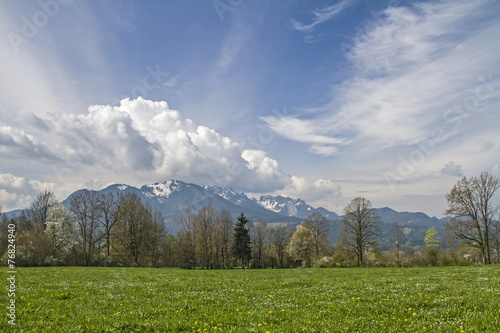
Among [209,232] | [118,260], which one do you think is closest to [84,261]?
[118,260]

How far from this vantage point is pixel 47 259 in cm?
4628

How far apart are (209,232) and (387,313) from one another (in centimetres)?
7120

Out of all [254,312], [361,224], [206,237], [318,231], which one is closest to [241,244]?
[206,237]

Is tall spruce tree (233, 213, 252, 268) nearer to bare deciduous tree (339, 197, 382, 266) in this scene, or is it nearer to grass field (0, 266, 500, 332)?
bare deciduous tree (339, 197, 382, 266)

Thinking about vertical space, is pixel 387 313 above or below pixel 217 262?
above

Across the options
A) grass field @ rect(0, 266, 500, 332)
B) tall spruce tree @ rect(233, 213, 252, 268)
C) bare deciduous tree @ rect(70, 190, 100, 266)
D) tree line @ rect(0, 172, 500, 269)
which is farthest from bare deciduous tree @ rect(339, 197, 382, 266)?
bare deciduous tree @ rect(70, 190, 100, 266)

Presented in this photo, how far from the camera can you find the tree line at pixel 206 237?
157ft

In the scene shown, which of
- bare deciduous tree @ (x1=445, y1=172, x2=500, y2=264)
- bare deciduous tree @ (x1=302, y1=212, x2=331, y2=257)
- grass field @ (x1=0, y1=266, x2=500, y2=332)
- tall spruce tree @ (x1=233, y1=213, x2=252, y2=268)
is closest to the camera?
grass field @ (x1=0, y1=266, x2=500, y2=332)

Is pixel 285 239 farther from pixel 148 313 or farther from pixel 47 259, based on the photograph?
pixel 148 313

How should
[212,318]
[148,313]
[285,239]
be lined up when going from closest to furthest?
[212,318] → [148,313] → [285,239]

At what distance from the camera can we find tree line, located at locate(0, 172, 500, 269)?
47.8m

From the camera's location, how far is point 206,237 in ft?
250

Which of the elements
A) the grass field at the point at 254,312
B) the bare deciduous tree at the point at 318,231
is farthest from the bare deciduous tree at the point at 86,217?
the bare deciduous tree at the point at 318,231

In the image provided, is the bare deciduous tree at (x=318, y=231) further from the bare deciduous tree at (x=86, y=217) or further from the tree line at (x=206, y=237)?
the bare deciduous tree at (x=86, y=217)
